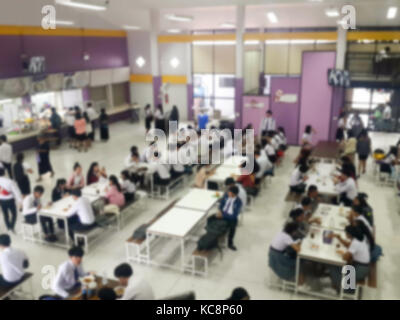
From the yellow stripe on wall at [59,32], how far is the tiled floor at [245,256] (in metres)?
6.00

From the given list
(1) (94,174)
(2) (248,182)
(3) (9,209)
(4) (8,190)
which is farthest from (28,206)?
(2) (248,182)

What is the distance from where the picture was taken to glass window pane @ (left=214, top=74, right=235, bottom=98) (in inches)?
744

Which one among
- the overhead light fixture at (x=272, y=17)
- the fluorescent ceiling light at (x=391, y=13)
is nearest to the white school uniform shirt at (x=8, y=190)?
the overhead light fixture at (x=272, y=17)

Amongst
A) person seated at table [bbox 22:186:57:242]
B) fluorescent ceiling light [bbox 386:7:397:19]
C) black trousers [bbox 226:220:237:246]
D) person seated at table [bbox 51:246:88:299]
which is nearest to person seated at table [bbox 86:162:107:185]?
person seated at table [bbox 22:186:57:242]

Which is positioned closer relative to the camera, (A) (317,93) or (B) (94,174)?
(B) (94,174)

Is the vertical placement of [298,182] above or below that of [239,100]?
below

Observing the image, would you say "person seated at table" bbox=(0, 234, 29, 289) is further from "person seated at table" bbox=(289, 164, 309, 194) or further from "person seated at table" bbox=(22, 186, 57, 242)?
"person seated at table" bbox=(289, 164, 309, 194)

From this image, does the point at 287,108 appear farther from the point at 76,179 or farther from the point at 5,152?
the point at 5,152

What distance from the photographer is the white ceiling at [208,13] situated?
34.3 feet

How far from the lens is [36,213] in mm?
7277

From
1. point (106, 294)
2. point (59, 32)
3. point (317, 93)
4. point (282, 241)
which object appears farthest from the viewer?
point (59, 32)

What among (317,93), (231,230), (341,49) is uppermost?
(341,49)

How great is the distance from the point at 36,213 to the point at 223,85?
13.5 meters
